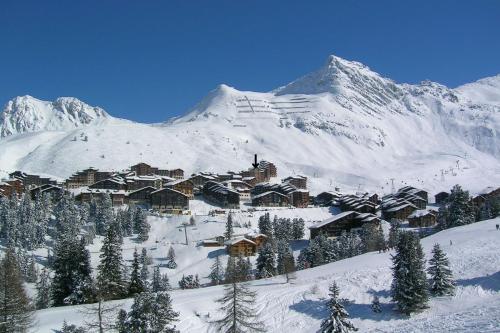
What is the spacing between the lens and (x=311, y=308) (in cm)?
4334

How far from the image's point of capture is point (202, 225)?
325ft

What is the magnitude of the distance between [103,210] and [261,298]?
58.5 metres

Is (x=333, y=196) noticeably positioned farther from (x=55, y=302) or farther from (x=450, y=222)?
(x=55, y=302)

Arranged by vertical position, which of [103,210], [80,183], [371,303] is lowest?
[371,303]

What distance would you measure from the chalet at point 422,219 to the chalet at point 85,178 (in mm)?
80658

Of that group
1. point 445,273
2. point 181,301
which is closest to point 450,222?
point 445,273

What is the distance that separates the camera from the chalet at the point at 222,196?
120600 mm

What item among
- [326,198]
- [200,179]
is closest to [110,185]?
[200,179]

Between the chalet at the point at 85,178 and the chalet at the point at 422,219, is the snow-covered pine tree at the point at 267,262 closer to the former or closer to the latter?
the chalet at the point at 422,219

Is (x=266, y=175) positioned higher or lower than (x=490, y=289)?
higher

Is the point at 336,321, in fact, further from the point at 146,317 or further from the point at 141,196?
the point at 141,196

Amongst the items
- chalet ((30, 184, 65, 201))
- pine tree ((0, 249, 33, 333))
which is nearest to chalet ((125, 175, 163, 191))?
chalet ((30, 184, 65, 201))

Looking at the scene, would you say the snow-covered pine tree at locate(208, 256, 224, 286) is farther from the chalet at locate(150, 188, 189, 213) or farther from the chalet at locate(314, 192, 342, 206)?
the chalet at locate(314, 192, 342, 206)

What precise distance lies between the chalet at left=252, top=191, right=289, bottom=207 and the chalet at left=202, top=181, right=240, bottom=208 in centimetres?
547
